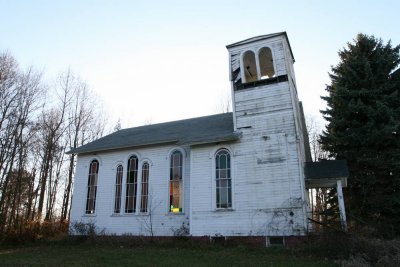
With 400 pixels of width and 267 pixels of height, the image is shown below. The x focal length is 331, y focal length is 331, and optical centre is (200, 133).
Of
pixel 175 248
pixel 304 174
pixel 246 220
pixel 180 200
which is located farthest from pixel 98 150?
pixel 304 174

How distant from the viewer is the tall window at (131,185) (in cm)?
1911

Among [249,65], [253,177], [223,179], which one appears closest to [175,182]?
[223,179]

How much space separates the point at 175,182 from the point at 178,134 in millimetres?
2924

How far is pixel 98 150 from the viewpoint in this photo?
2080 cm

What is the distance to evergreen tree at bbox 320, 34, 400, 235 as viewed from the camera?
18.1 metres

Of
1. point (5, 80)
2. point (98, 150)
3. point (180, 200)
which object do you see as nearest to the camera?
point (180, 200)

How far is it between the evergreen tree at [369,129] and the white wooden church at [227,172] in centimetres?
277

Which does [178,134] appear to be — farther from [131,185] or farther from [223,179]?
[223,179]

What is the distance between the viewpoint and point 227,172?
16406 millimetres

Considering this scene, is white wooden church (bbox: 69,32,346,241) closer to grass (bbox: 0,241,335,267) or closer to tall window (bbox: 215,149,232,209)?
tall window (bbox: 215,149,232,209)

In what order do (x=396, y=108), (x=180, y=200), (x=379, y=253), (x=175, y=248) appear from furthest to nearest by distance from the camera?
1. (x=396, y=108)
2. (x=180, y=200)
3. (x=175, y=248)
4. (x=379, y=253)

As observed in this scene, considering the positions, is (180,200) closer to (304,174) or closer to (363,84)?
(304,174)

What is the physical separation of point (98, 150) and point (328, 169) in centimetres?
1348

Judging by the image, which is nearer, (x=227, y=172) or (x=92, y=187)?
(x=227, y=172)
